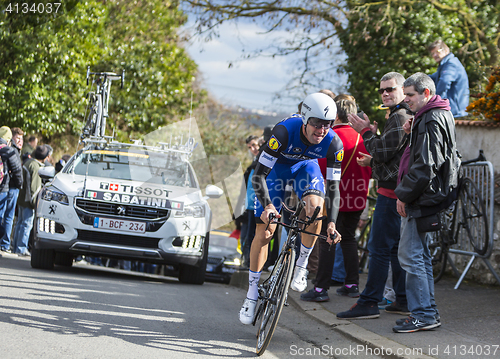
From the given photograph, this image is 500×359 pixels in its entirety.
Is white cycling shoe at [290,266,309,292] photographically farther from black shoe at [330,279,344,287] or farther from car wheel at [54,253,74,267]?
car wheel at [54,253,74,267]

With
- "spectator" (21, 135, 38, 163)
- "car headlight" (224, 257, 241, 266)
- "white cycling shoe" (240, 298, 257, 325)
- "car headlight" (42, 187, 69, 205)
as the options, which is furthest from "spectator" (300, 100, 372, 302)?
"spectator" (21, 135, 38, 163)

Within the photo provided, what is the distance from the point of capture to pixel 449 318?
18.1 feet

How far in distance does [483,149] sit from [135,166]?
494 centimetres

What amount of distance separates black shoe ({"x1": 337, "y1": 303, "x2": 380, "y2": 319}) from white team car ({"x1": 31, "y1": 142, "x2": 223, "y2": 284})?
9.97 ft

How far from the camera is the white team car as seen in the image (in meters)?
7.77

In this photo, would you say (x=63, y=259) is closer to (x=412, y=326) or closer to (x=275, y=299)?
(x=275, y=299)

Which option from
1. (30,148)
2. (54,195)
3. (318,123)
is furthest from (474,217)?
→ (30,148)

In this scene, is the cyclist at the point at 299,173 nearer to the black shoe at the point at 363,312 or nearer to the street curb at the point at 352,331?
the street curb at the point at 352,331

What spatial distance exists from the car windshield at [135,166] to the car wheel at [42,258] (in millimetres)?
1201

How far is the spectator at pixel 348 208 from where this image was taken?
6527 millimetres

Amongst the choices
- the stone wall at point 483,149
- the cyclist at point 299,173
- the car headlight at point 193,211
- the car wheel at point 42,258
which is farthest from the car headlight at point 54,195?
the stone wall at point 483,149

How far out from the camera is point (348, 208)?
6.57m

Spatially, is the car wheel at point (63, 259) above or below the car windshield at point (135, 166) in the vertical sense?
below

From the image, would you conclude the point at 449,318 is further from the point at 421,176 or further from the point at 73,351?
the point at 73,351
